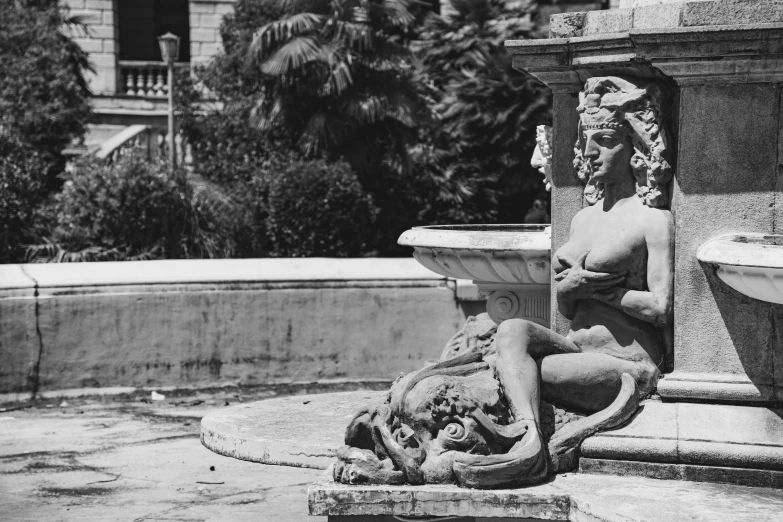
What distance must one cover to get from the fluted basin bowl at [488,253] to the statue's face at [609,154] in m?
0.95

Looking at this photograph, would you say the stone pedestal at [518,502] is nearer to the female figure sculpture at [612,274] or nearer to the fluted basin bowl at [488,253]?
the female figure sculpture at [612,274]

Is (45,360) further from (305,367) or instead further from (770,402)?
(770,402)

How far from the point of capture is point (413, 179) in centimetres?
1806

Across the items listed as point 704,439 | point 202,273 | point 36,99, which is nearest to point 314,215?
point 202,273

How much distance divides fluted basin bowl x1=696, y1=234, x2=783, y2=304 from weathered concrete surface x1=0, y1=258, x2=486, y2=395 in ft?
16.4

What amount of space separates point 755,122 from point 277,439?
2283 mm

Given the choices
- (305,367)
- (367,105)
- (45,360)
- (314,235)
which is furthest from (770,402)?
(367,105)

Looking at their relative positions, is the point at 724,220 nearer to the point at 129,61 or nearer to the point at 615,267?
the point at 615,267

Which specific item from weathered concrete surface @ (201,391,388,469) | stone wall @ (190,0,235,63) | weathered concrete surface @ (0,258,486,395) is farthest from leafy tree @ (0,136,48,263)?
stone wall @ (190,0,235,63)

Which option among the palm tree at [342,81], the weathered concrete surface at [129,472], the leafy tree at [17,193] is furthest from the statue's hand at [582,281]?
the palm tree at [342,81]

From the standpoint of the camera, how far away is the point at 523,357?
4.75m

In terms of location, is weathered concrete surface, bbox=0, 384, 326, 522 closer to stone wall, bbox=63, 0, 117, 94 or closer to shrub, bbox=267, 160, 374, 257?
shrub, bbox=267, 160, 374, 257

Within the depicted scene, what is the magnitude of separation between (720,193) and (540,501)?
4.41ft

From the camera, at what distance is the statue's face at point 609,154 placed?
4.96m
